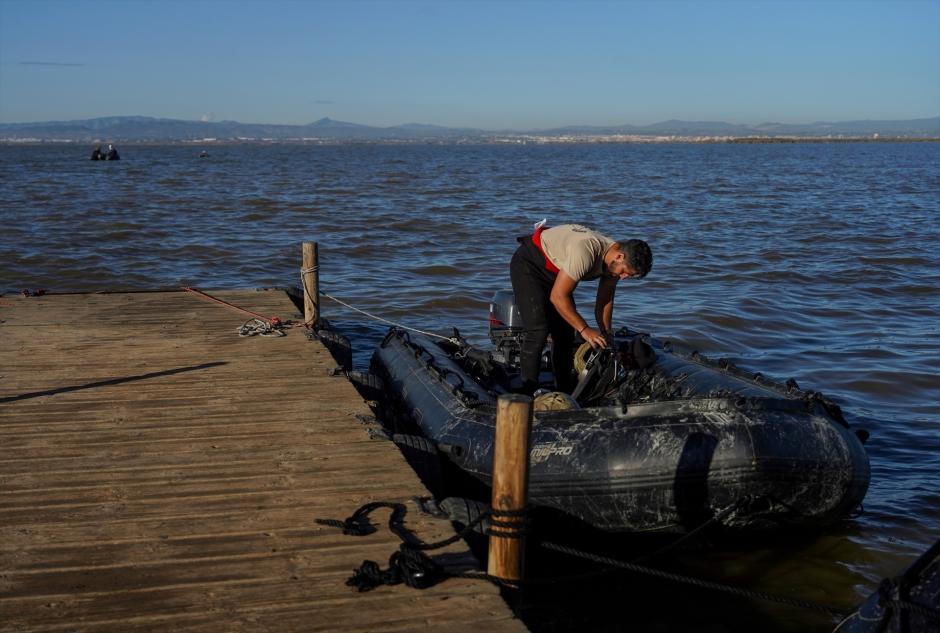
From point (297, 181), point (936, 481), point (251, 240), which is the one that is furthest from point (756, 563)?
point (297, 181)

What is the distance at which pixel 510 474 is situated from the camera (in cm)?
414

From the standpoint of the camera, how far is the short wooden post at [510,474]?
4051 millimetres

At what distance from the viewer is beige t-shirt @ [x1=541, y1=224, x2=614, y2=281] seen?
6375mm

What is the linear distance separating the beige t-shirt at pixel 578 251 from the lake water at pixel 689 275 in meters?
1.99

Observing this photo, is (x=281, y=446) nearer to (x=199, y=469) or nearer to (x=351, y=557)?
(x=199, y=469)

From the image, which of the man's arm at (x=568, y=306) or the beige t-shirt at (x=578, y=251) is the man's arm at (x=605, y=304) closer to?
the beige t-shirt at (x=578, y=251)

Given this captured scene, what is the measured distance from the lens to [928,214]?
2795 cm

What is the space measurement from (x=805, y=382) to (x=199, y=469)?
23.1ft

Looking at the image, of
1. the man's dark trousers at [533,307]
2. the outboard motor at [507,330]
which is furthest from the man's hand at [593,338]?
the outboard motor at [507,330]

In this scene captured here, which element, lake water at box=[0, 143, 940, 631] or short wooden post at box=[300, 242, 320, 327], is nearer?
lake water at box=[0, 143, 940, 631]

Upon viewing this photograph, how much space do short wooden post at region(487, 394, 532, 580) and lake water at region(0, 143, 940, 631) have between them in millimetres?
1309

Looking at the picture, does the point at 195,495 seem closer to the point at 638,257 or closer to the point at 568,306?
the point at 568,306

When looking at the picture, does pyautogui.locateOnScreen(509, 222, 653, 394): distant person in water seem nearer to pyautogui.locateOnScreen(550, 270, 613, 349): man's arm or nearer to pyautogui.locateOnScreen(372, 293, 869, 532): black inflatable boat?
pyautogui.locateOnScreen(550, 270, 613, 349): man's arm

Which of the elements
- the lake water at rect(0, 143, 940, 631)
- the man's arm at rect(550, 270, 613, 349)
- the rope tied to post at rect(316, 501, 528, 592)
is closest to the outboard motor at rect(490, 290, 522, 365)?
the man's arm at rect(550, 270, 613, 349)
